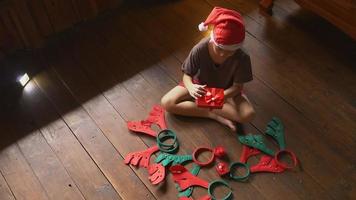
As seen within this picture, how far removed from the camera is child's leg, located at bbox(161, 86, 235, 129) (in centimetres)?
148

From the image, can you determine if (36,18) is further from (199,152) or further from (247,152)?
(247,152)

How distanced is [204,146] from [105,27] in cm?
79

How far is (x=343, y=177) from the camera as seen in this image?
1.35 meters

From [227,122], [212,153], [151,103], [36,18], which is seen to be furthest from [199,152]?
[36,18]

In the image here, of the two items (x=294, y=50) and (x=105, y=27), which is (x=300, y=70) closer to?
(x=294, y=50)

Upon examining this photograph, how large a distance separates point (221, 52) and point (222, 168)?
0.40 meters

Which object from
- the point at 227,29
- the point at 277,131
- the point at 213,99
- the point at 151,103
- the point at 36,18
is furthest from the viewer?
the point at 36,18

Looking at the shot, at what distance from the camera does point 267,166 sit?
4.52 feet

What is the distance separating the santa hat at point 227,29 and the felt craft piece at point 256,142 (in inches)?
14.9

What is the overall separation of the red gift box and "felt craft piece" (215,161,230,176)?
204mm

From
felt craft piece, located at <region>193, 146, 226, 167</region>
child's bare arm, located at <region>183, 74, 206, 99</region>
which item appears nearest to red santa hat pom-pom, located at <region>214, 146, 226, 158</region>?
felt craft piece, located at <region>193, 146, 226, 167</region>

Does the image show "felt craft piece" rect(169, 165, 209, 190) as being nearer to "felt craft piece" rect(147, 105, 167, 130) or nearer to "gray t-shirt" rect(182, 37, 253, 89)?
"felt craft piece" rect(147, 105, 167, 130)

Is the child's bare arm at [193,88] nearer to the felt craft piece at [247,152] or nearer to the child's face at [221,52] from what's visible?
the child's face at [221,52]

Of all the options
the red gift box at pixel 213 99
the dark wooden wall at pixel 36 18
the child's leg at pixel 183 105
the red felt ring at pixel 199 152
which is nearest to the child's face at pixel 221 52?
the red gift box at pixel 213 99
